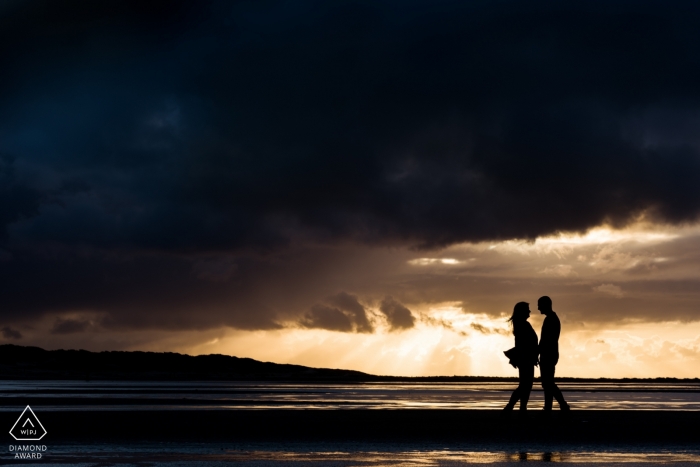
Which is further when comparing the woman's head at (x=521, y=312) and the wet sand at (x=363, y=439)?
the woman's head at (x=521, y=312)

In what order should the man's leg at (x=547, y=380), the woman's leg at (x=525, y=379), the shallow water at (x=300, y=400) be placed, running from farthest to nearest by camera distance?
1. the shallow water at (x=300, y=400)
2. the woman's leg at (x=525, y=379)
3. the man's leg at (x=547, y=380)

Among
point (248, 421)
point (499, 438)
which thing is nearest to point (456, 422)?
point (499, 438)

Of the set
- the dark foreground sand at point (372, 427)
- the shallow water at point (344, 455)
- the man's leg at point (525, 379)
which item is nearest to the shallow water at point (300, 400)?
the dark foreground sand at point (372, 427)

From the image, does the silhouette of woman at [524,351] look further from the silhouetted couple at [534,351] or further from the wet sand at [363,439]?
the wet sand at [363,439]

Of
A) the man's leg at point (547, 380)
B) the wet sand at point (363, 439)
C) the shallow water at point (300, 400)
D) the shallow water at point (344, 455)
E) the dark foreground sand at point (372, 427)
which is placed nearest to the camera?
the shallow water at point (344, 455)

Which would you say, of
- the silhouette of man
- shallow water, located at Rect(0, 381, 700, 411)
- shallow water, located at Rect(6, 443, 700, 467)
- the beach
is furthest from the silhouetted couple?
shallow water, located at Rect(0, 381, 700, 411)

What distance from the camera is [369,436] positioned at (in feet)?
55.4

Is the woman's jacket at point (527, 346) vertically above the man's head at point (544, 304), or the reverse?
the man's head at point (544, 304)

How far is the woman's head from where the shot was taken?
2041cm

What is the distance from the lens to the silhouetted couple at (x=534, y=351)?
20047 mm

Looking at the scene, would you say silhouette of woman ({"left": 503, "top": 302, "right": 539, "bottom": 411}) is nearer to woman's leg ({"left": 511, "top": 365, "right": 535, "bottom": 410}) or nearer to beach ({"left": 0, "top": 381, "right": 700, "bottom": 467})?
woman's leg ({"left": 511, "top": 365, "right": 535, "bottom": 410})

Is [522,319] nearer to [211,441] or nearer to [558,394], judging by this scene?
[558,394]

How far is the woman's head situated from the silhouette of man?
0.37 metres

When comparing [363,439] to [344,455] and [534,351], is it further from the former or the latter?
[534,351]
